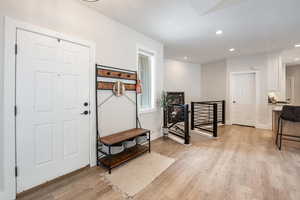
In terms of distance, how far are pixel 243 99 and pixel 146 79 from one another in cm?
433

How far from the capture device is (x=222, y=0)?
7.31 feet

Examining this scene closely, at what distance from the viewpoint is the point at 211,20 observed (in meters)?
2.84

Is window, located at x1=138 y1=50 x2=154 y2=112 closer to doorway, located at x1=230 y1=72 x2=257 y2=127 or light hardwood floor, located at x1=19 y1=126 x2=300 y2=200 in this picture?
light hardwood floor, located at x1=19 y1=126 x2=300 y2=200

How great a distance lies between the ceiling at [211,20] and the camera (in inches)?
93.1

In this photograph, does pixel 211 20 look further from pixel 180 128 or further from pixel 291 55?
pixel 291 55

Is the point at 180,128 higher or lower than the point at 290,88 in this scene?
lower

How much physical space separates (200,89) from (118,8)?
5.75m

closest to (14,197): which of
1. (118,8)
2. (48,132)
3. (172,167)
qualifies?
(48,132)

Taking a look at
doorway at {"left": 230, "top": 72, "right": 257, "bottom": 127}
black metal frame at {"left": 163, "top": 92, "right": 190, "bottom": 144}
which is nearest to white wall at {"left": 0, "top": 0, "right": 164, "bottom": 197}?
black metal frame at {"left": 163, "top": 92, "right": 190, "bottom": 144}

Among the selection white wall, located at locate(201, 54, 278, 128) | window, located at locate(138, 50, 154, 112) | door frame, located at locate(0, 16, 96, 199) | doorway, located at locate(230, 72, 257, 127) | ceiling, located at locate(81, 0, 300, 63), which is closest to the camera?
door frame, located at locate(0, 16, 96, 199)

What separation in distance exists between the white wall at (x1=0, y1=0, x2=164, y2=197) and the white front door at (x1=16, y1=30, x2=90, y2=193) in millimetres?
187

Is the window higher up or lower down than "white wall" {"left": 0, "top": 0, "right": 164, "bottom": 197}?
lower down

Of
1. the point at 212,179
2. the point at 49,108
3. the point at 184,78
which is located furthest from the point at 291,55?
the point at 49,108

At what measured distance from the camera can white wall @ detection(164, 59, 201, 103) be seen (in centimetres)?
618
